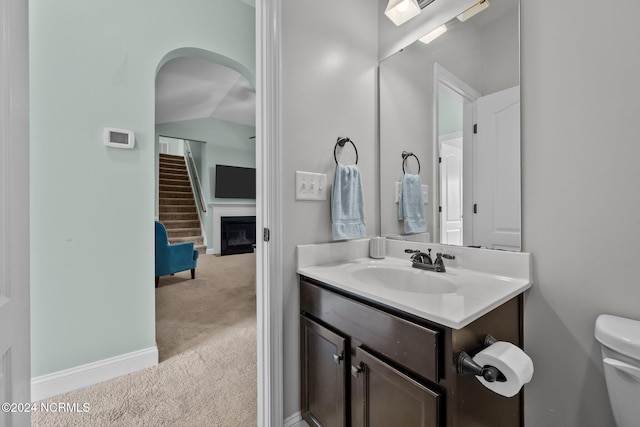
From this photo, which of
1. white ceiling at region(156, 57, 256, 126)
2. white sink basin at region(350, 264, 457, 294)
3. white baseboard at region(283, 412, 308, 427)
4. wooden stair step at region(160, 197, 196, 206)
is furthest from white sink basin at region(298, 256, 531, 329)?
wooden stair step at region(160, 197, 196, 206)

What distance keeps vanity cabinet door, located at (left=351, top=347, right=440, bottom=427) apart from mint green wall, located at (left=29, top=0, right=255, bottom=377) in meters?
1.56

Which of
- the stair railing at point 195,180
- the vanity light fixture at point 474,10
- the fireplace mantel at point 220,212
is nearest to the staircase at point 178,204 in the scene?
the stair railing at point 195,180

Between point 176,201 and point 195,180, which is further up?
point 195,180

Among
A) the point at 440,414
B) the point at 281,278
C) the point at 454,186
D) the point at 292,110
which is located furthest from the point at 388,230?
the point at 440,414

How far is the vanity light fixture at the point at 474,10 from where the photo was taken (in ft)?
3.73

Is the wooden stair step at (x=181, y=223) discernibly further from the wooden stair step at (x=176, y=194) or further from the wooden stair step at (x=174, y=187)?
the wooden stair step at (x=174, y=187)

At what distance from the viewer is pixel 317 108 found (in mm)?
1308

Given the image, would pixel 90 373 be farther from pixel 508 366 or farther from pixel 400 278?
pixel 508 366

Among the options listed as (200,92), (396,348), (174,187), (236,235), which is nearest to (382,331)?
(396,348)

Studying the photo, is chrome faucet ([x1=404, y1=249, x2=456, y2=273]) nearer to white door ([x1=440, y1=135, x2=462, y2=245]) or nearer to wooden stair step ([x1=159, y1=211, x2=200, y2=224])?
white door ([x1=440, y1=135, x2=462, y2=245])

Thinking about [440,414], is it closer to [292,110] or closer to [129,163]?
[292,110]

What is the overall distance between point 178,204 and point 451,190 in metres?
6.79

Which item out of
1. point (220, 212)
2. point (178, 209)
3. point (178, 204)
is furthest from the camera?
point (178, 204)

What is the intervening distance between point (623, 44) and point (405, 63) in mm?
845
